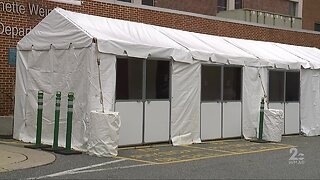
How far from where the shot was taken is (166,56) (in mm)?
13648

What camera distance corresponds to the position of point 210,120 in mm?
15250

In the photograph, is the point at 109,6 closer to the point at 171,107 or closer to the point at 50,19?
the point at 50,19

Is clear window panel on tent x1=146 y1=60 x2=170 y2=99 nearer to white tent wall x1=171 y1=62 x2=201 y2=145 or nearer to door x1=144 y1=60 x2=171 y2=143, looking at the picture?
door x1=144 y1=60 x2=171 y2=143

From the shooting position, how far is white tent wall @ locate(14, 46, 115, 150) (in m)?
12.1

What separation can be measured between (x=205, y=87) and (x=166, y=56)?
221 cm

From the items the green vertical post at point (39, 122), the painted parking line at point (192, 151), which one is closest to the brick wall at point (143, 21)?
the green vertical post at point (39, 122)

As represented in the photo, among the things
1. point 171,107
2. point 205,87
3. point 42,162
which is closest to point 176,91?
point 171,107

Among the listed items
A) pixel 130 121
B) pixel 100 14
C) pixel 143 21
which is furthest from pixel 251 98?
pixel 100 14

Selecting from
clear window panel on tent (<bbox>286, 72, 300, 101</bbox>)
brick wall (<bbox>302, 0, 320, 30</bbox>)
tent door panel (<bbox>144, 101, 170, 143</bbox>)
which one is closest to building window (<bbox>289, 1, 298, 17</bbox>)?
brick wall (<bbox>302, 0, 320, 30</bbox>)

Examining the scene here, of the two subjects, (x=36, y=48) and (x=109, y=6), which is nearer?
(x=36, y=48)

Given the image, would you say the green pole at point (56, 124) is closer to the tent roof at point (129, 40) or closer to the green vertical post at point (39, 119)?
the green vertical post at point (39, 119)

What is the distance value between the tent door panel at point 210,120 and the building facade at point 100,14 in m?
4.85

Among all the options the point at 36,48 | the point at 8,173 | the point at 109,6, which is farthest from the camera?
the point at 109,6

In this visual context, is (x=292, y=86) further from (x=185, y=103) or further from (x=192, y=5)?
(x=192, y=5)
